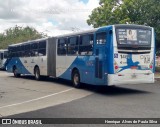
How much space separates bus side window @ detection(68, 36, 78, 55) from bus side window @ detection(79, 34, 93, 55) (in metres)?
0.64

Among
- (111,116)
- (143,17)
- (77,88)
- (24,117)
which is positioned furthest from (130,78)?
(143,17)

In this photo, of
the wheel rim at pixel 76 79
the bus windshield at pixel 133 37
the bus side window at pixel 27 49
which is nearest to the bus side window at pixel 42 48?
the bus side window at pixel 27 49

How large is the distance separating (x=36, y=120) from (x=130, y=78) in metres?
6.98

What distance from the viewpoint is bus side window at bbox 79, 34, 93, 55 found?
16.4 meters

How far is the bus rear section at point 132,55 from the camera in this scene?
14766 mm

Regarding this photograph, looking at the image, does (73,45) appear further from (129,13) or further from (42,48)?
(129,13)

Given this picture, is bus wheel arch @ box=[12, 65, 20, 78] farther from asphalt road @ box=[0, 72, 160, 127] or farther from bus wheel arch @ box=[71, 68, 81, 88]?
asphalt road @ box=[0, 72, 160, 127]

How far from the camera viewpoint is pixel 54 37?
21.2 meters

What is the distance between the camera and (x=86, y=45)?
16.8 metres

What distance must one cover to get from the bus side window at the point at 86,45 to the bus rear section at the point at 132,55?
6.37 feet

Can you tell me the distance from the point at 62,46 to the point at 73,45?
1.68 metres

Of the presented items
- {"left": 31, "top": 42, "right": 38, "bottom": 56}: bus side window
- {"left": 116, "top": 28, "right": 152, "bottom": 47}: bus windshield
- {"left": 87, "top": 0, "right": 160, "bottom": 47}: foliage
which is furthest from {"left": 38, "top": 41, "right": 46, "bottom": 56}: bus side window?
{"left": 87, "top": 0, "right": 160, "bottom": 47}: foliage

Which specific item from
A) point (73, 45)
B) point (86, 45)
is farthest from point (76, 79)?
point (86, 45)

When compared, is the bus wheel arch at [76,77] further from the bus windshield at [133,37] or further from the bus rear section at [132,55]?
the bus windshield at [133,37]
